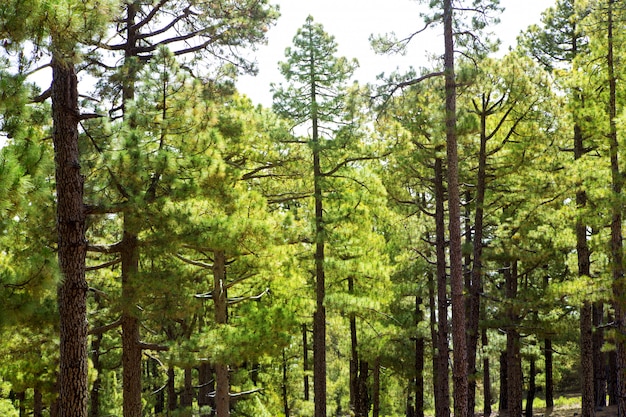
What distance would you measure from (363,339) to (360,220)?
5397 mm

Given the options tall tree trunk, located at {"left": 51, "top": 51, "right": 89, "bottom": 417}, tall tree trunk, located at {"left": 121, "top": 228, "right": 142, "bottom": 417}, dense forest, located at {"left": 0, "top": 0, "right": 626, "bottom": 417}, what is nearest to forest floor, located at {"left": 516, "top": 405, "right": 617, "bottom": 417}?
dense forest, located at {"left": 0, "top": 0, "right": 626, "bottom": 417}

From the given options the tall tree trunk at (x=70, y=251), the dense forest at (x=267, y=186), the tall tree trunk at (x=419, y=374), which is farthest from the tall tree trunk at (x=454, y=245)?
the tall tree trunk at (x=419, y=374)

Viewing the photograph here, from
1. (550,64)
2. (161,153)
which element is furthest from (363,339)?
(161,153)

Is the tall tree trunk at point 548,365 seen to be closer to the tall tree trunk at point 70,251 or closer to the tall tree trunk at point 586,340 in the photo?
the tall tree trunk at point 586,340

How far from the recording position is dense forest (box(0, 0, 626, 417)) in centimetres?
841

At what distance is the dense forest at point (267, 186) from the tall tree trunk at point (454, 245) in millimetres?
54

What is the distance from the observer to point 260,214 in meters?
13.2

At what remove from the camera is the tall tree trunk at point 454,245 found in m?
12.2

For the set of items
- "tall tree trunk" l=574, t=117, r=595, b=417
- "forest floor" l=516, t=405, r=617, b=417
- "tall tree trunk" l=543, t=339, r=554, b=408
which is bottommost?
"forest floor" l=516, t=405, r=617, b=417

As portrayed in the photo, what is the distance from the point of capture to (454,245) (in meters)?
12.3

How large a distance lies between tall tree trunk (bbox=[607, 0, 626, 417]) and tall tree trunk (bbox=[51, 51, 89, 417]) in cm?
1055

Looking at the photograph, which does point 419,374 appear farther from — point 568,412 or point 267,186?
point 267,186

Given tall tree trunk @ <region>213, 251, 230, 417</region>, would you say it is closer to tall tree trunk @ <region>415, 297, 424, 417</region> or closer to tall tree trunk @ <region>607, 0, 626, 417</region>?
tall tree trunk @ <region>607, 0, 626, 417</region>

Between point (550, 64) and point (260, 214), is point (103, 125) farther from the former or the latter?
point (550, 64)
